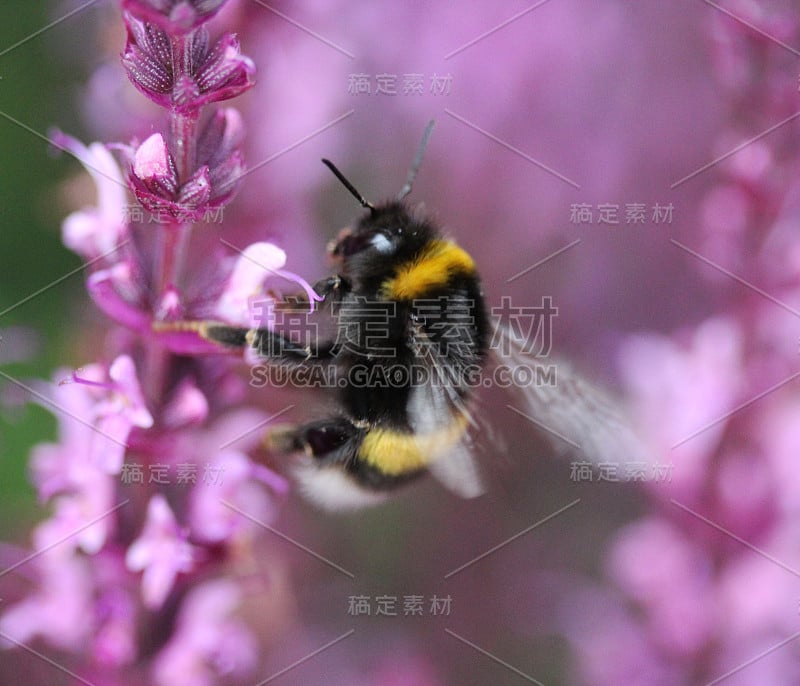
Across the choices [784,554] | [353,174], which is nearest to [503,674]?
[784,554]

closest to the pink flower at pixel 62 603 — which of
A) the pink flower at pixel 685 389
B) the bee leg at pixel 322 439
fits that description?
the bee leg at pixel 322 439

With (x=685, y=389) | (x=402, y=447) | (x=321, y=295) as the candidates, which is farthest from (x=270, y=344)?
(x=685, y=389)

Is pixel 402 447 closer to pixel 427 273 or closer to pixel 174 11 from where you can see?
pixel 427 273

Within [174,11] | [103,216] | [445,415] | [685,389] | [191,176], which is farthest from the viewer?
[685,389]

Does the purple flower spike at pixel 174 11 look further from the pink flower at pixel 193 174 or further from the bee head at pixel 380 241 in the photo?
the bee head at pixel 380 241

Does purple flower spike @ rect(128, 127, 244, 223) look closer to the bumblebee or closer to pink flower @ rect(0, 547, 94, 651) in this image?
the bumblebee

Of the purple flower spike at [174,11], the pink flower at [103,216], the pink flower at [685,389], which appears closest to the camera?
the purple flower spike at [174,11]

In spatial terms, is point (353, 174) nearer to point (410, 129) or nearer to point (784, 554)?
point (410, 129)
